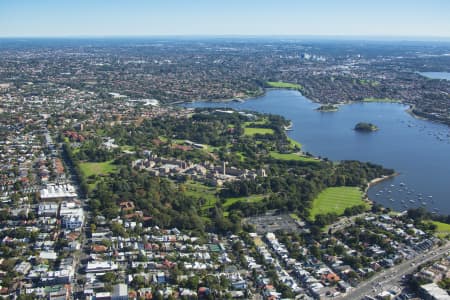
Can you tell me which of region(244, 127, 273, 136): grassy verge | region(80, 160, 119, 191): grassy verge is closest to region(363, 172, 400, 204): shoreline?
region(244, 127, 273, 136): grassy verge

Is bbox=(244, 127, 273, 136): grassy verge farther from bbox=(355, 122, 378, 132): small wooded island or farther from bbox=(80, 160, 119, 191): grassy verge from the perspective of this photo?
bbox=(80, 160, 119, 191): grassy verge

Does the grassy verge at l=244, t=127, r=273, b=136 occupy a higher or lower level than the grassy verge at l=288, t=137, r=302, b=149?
higher

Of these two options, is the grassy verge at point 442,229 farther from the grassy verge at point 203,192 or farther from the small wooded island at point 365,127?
the small wooded island at point 365,127

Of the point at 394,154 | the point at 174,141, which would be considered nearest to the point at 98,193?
the point at 174,141

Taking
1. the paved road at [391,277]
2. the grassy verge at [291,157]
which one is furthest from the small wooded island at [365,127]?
the paved road at [391,277]

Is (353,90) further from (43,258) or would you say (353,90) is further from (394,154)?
(43,258)

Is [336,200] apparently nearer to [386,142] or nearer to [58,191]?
[58,191]
